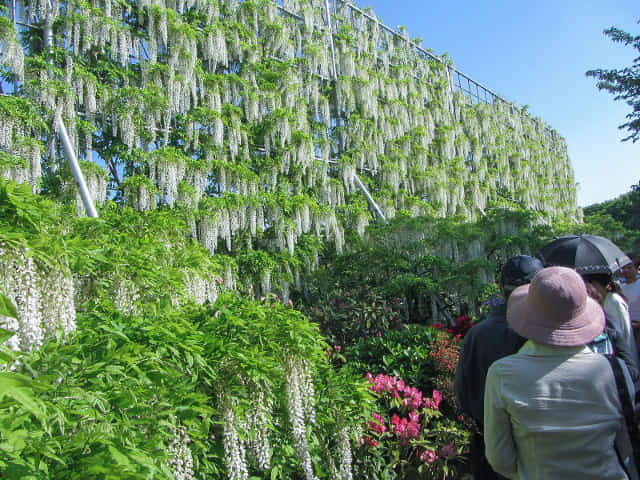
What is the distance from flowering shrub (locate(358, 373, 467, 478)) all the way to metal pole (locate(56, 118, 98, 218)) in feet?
15.6

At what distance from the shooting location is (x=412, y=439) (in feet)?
11.3

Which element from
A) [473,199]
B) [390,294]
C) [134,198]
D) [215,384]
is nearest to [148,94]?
[134,198]

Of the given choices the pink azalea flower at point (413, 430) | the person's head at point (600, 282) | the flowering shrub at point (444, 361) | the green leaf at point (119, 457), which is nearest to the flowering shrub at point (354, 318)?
the flowering shrub at point (444, 361)

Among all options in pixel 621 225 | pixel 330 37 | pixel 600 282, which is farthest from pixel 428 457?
pixel 621 225

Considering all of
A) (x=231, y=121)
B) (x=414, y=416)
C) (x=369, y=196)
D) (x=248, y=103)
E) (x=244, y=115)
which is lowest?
(x=414, y=416)

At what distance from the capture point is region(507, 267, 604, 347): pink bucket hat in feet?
4.83

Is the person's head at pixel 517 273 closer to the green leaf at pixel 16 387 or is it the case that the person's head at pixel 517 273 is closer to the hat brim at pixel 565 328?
the hat brim at pixel 565 328

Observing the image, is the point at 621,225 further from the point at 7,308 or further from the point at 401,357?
the point at 7,308

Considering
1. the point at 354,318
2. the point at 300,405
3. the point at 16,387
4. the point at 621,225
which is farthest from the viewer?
the point at 621,225

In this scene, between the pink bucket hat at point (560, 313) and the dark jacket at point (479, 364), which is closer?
the pink bucket hat at point (560, 313)

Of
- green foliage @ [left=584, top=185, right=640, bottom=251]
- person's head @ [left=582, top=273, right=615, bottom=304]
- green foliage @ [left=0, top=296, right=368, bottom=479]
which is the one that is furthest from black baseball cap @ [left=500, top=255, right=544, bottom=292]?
green foliage @ [left=584, top=185, right=640, bottom=251]

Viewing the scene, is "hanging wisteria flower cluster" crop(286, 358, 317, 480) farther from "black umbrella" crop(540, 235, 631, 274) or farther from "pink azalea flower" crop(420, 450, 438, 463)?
"black umbrella" crop(540, 235, 631, 274)

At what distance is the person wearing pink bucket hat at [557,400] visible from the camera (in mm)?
1412

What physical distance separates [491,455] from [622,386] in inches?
19.4
